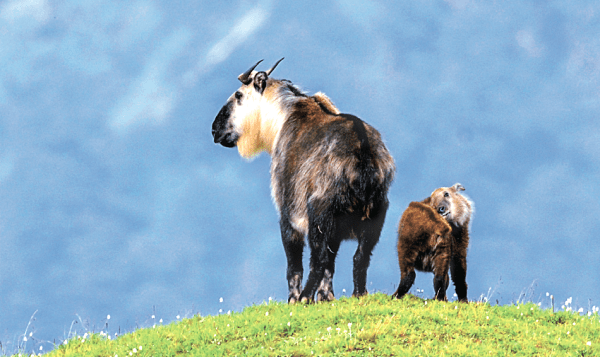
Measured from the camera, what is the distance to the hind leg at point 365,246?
31.2 ft

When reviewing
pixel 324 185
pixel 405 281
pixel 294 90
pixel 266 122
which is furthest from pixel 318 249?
pixel 294 90

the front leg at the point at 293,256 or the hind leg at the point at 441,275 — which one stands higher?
the front leg at the point at 293,256

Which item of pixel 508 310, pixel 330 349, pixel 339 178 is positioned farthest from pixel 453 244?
pixel 330 349

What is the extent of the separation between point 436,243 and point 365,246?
1294mm

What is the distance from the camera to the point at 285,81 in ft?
37.2

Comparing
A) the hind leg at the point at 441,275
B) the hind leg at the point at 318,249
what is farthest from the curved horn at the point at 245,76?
the hind leg at the point at 441,275

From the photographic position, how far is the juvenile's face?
955 centimetres

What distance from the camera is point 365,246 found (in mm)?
9570

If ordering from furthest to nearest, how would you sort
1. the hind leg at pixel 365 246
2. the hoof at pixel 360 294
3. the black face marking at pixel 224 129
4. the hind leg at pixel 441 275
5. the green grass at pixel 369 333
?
1. the black face marking at pixel 224 129
2. the hoof at pixel 360 294
3. the hind leg at pixel 365 246
4. the hind leg at pixel 441 275
5. the green grass at pixel 369 333

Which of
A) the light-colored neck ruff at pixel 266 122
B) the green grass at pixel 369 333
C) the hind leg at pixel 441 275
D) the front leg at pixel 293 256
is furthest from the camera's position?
the light-colored neck ruff at pixel 266 122

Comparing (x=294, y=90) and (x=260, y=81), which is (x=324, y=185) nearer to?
(x=294, y=90)

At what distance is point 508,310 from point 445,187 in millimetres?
2147

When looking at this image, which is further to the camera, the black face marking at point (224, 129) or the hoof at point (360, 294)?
the black face marking at point (224, 129)

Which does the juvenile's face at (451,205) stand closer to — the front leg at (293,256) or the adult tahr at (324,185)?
the adult tahr at (324,185)
